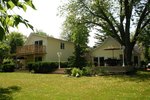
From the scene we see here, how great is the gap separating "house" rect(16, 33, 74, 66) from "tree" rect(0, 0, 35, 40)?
42718 millimetres

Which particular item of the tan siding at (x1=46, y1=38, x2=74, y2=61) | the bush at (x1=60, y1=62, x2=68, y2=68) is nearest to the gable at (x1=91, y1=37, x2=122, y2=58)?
the tan siding at (x1=46, y1=38, x2=74, y2=61)

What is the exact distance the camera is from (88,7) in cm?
3528

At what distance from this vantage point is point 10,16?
8.72 ft

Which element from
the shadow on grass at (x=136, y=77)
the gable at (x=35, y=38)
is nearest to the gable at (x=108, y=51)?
the gable at (x=35, y=38)

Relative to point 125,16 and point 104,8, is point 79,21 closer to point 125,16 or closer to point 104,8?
point 104,8

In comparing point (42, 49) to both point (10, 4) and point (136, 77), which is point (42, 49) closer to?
point (136, 77)

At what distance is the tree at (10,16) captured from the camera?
257 cm

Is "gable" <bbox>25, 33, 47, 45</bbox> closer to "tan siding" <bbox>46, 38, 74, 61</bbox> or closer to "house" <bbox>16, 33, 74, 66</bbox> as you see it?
"house" <bbox>16, 33, 74, 66</bbox>

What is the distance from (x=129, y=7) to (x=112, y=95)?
810 inches

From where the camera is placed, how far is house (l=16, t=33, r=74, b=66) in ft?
151

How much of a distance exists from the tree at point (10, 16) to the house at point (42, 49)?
42.7 m

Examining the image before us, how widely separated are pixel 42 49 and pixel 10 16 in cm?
4342

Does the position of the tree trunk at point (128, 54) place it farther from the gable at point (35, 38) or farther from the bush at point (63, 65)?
the gable at point (35, 38)

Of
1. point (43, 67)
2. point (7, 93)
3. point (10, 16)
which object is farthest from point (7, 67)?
point (10, 16)
